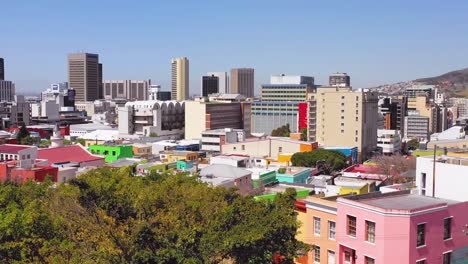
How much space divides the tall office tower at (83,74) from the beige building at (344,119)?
114m

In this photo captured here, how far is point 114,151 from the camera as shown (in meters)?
50.0

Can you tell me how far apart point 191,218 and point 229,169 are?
644 inches

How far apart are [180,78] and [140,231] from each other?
165 m

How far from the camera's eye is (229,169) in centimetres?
3269

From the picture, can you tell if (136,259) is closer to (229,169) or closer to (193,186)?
(193,186)

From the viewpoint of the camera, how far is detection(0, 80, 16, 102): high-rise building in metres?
151

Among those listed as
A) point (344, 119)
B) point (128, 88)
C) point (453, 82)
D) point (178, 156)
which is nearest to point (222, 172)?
point (178, 156)

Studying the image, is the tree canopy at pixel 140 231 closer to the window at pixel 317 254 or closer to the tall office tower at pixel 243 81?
the window at pixel 317 254

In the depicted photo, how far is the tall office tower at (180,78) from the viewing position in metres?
176

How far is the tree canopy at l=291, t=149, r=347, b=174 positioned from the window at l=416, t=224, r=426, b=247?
3329 cm

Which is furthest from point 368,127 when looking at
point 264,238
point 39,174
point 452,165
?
point 264,238

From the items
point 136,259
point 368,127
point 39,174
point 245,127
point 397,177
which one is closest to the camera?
point 136,259

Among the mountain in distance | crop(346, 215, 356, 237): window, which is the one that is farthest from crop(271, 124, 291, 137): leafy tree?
the mountain in distance

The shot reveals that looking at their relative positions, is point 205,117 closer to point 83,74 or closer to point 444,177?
point 444,177
